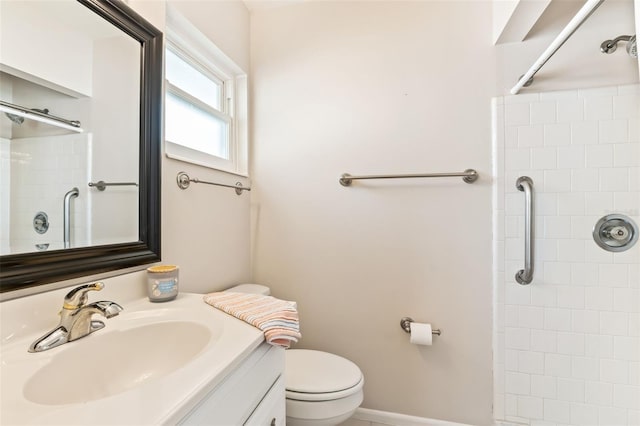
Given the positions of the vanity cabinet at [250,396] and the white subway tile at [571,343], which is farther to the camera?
the white subway tile at [571,343]

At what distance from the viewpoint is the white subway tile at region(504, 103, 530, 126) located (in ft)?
4.44

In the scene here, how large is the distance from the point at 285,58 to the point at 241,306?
1.45 m

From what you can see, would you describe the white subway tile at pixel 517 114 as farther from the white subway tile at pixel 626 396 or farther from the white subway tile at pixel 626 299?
the white subway tile at pixel 626 396

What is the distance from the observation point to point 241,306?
34.3 inches

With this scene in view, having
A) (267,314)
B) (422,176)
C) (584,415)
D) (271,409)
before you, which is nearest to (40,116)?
(267,314)

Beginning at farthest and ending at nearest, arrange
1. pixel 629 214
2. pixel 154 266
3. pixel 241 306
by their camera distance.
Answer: pixel 629 214
pixel 154 266
pixel 241 306

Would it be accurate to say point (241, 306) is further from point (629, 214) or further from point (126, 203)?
point (629, 214)

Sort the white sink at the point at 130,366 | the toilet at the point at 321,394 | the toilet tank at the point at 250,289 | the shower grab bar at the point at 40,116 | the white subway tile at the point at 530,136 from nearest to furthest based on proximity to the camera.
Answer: the white sink at the point at 130,366
the shower grab bar at the point at 40,116
the toilet at the point at 321,394
the white subway tile at the point at 530,136
the toilet tank at the point at 250,289

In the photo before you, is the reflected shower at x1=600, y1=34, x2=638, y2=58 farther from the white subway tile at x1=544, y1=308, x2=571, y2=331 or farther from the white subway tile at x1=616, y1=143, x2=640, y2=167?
the white subway tile at x1=544, y1=308, x2=571, y2=331

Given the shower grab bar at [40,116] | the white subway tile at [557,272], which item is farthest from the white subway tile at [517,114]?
the shower grab bar at [40,116]

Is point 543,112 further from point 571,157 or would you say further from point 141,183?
point 141,183

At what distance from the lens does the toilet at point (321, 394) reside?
1.10 meters

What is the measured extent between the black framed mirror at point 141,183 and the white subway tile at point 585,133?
1783 millimetres

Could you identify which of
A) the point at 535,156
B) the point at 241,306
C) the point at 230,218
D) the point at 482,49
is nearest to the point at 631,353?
the point at 535,156
